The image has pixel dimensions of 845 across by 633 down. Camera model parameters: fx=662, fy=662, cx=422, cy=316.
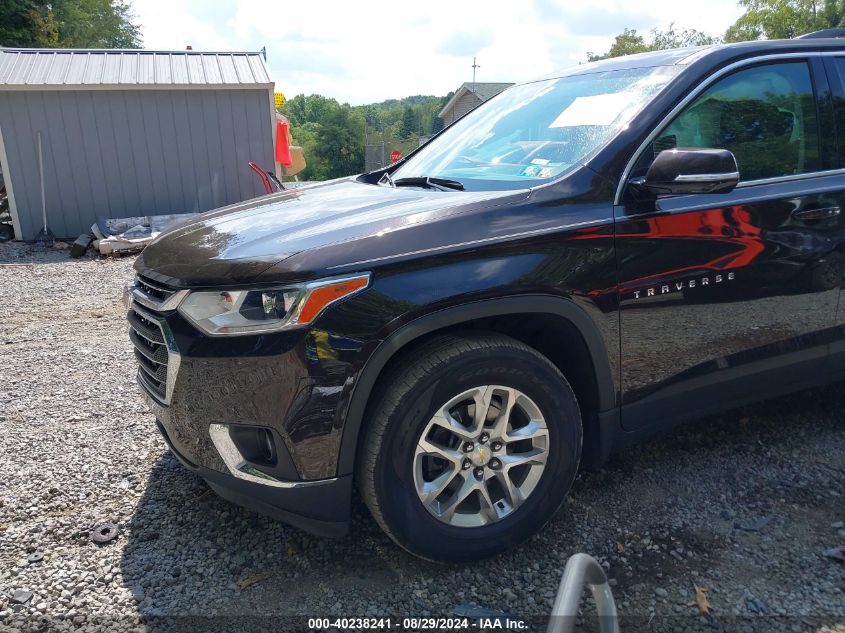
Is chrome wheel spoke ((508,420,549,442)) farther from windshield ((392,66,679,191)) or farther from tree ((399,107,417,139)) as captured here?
tree ((399,107,417,139))

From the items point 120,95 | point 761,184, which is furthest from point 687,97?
point 120,95

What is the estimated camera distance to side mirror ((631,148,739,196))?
7.99 feet

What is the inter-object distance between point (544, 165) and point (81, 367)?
373cm

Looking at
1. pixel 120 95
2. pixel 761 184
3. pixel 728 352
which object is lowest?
pixel 728 352

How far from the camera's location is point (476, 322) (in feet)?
8.08

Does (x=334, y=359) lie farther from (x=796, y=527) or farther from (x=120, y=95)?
(x=120, y=95)

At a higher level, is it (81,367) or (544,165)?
(544,165)

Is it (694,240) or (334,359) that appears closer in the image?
(334,359)

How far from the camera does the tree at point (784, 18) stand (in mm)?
35094

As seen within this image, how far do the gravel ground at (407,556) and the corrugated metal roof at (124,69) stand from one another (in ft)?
28.9

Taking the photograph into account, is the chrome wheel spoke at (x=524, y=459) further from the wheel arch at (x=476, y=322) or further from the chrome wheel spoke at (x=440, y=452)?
the wheel arch at (x=476, y=322)

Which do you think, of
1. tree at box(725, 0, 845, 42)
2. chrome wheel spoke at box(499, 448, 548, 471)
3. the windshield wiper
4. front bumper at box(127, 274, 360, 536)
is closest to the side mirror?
the windshield wiper

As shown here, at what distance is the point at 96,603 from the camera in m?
2.37

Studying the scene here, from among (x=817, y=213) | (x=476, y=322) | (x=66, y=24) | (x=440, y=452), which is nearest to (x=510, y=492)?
(x=440, y=452)
